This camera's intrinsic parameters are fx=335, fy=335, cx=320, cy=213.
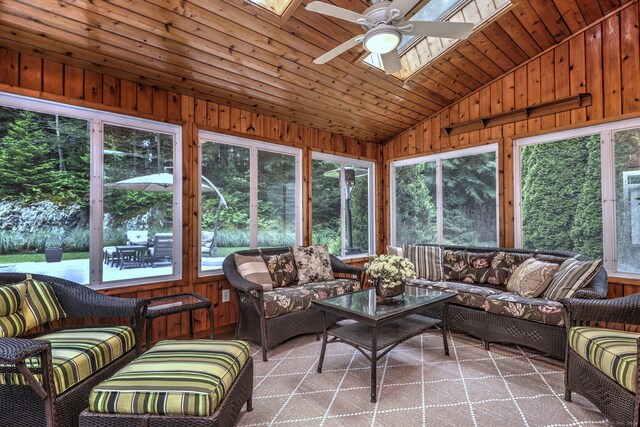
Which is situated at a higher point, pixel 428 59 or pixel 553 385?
pixel 428 59

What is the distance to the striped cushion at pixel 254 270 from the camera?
3549 millimetres

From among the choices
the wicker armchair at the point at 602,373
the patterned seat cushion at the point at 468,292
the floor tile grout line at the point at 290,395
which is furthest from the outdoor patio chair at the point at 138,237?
the wicker armchair at the point at 602,373

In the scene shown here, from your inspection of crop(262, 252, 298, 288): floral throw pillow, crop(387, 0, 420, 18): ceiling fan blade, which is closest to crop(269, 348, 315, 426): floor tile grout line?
crop(262, 252, 298, 288): floral throw pillow

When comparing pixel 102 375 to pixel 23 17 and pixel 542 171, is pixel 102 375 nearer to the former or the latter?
pixel 23 17

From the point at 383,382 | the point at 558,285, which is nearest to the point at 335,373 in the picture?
the point at 383,382

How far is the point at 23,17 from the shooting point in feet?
7.72

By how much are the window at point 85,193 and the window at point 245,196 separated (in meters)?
0.37

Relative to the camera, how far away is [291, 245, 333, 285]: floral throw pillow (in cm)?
401

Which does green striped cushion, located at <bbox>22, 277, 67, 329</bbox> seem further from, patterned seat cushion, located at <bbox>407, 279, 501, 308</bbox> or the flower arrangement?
patterned seat cushion, located at <bbox>407, 279, 501, 308</bbox>

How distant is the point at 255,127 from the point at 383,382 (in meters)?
3.20

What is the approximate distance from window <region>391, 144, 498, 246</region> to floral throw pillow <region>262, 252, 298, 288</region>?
235 centimetres

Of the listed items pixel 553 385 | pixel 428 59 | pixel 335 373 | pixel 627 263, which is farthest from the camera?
pixel 428 59

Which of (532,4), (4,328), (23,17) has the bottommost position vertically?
(4,328)

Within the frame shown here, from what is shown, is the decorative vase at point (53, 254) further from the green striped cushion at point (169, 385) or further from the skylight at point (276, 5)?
the skylight at point (276, 5)
